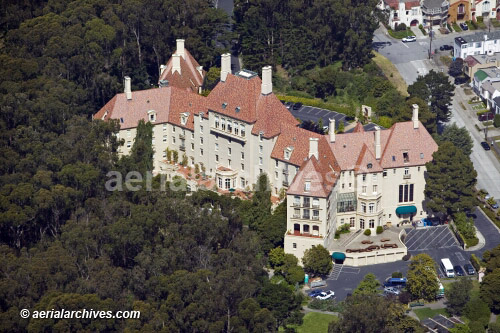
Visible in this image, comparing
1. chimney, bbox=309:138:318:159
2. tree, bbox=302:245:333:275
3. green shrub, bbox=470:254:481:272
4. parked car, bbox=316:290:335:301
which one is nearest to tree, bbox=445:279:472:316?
green shrub, bbox=470:254:481:272

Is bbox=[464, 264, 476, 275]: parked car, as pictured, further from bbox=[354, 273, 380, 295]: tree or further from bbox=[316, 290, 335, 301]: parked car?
bbox=[316, 290, 335, 301]: parked car

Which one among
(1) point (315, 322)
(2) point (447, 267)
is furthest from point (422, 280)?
(1) point (315, 322)

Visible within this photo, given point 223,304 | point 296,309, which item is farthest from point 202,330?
point 296,309

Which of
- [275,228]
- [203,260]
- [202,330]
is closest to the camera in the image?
[202,330]

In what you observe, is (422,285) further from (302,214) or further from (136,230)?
(136,230)

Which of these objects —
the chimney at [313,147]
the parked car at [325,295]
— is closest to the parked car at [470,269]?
the parked car at [325,295]

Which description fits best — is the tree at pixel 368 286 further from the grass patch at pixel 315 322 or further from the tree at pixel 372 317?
the grass patch at pixel 315 322
